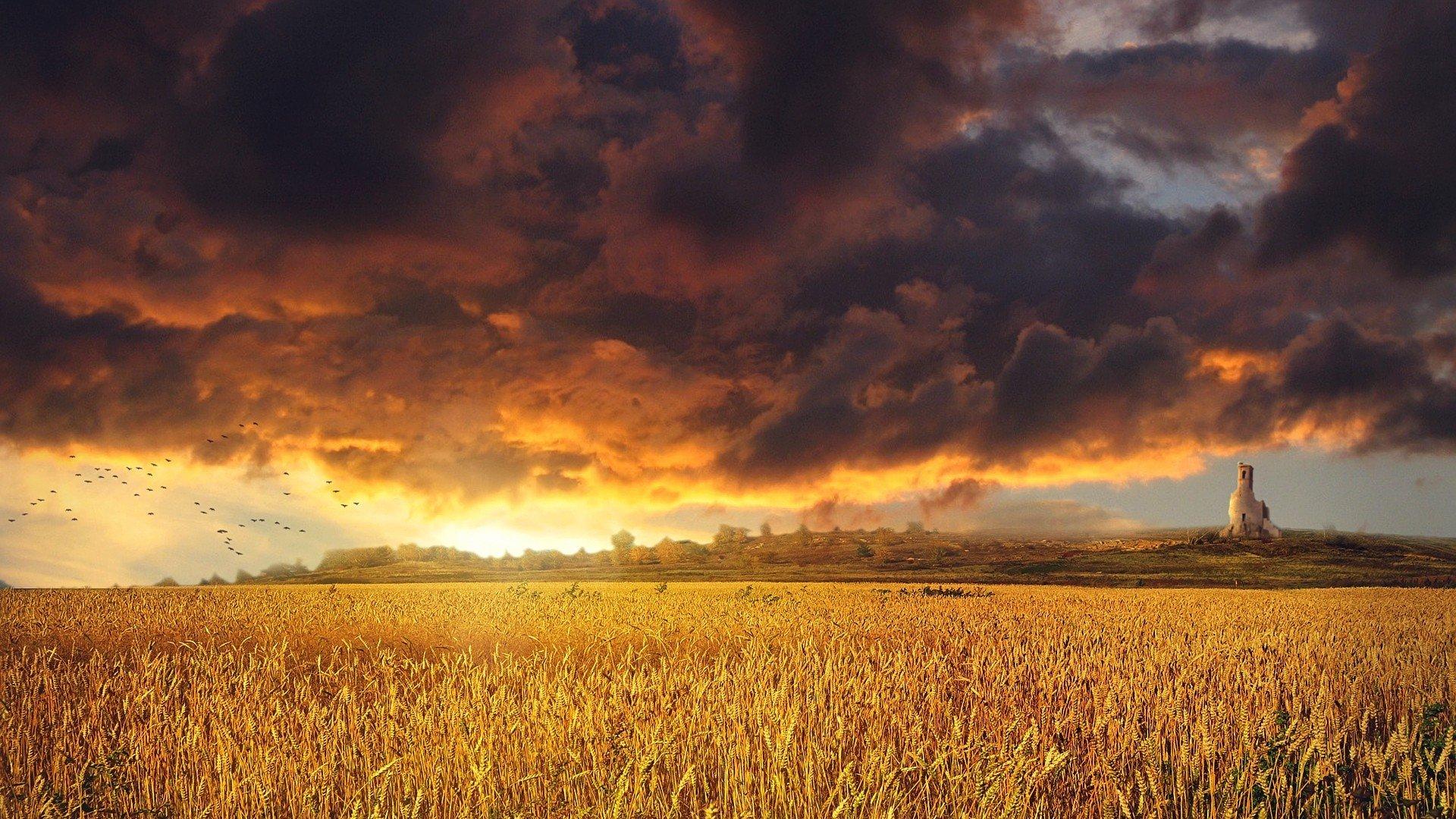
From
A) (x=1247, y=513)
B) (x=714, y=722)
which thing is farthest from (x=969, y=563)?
(x=714, y=722)

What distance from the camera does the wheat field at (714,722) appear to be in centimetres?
616

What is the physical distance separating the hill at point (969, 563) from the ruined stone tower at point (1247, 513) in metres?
8.91

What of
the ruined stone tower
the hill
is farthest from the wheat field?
the ruined stone tower

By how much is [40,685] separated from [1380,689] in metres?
17.7

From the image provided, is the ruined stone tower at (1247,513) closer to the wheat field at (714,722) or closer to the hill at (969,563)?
the hill at (969,563)

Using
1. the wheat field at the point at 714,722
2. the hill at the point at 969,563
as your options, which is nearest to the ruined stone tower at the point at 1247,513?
the hill at the point at 969,563

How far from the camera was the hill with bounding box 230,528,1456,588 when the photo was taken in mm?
79875

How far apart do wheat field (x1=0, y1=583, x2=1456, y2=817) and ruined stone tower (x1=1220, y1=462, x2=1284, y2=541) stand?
135658 millimetres

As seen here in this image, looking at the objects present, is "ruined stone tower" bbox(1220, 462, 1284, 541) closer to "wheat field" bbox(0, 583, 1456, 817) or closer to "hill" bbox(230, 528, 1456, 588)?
"hill" bbox(230, 528, 1456, 588)

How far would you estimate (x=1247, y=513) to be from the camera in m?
136

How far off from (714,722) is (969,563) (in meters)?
105

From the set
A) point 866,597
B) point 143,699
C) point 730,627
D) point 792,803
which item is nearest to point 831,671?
point 792,803

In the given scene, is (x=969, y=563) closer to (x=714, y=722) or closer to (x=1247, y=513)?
(x=1247, y=513)

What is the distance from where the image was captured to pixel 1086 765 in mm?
7426
